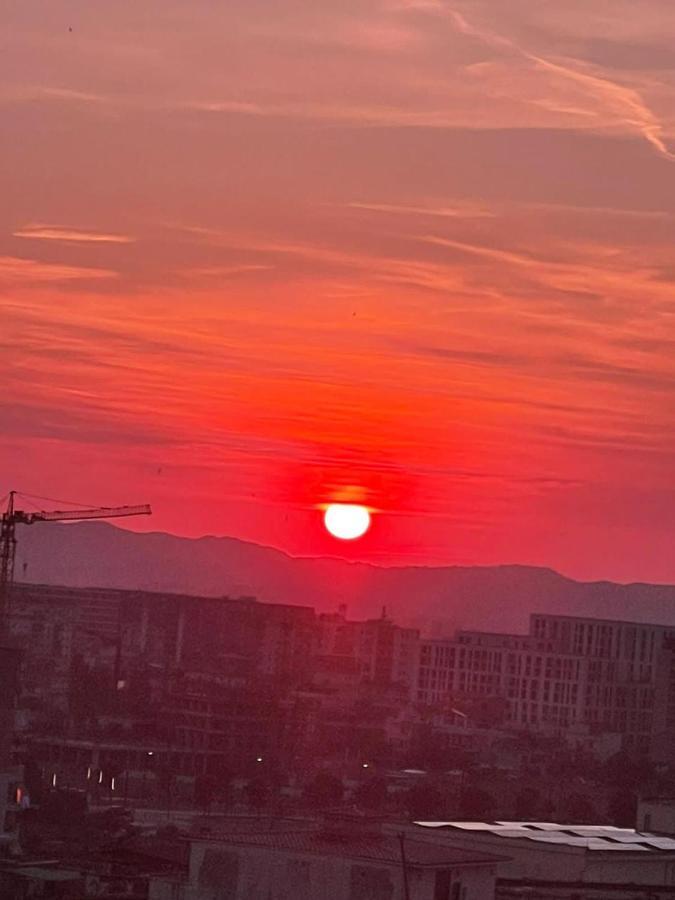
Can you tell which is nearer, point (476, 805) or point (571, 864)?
point (571, 864)

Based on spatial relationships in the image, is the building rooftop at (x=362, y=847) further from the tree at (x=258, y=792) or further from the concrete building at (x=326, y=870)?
the tree at (x=258, y=792)

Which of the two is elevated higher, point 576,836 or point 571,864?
point 576,836

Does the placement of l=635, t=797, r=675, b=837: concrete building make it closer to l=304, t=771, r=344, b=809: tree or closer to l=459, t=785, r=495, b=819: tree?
l=459, t=785, r=495, b=819: tree

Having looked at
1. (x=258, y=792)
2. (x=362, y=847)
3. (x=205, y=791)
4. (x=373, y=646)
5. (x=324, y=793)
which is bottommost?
(x=205, y=791)

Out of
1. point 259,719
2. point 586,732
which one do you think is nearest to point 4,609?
point 259,719

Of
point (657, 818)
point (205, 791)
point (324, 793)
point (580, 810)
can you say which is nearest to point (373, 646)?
point (205, 791)

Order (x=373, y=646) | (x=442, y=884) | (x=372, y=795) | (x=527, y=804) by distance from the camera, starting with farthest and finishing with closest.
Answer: (x=373, y=646), (x=372, y=795), (x=527, y=804), (x=442, y=884)

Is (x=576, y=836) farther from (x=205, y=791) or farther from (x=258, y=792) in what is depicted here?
(x=205, y=791)

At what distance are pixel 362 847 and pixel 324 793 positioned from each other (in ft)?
70.1

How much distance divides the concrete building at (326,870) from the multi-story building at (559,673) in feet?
186

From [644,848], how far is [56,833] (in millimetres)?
10922

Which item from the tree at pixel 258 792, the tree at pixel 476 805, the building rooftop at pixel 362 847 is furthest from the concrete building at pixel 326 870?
the tree at pixel 258 792

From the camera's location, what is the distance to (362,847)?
15.2 m

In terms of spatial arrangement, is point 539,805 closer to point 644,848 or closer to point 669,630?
point 644,848
